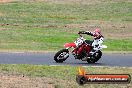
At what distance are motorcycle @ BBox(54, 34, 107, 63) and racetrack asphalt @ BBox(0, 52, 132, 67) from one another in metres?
0.23

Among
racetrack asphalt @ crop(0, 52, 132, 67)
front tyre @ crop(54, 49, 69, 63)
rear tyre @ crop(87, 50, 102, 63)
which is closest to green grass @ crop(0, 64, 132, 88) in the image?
rear tyre @ crop(87, 50, 102, 63)

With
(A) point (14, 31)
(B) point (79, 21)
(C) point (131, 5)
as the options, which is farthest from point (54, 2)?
(A) point (14, 31)

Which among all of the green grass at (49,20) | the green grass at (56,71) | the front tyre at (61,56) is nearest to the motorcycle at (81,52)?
the front tyre at (61,56)

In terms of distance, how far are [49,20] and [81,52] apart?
2093cm

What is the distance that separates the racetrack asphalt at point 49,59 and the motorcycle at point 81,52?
0.75ft

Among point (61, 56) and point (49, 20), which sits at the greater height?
point (61, 56)

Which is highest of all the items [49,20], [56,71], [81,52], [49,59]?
[56,71]

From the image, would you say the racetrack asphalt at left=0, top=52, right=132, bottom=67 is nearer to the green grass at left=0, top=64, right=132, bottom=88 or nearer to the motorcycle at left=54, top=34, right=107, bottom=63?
the motorcycle at left=54, top=34, right=107, bottom=63

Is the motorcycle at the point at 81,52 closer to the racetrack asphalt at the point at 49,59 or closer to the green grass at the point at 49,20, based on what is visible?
the racetrack asphalt at the point at 49,59

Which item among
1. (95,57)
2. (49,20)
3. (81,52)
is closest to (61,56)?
(81,52)

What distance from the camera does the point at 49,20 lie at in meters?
41.6

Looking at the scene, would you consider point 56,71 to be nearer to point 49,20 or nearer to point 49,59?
point 49,59

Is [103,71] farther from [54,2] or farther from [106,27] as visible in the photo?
[54,2]

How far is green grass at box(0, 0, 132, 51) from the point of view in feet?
94.8
